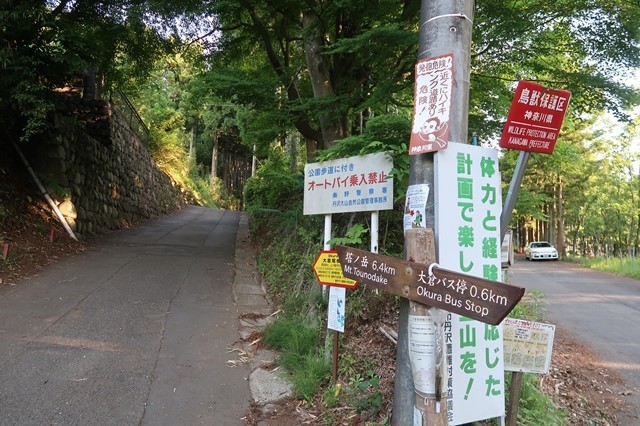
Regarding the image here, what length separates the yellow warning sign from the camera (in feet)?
13.9

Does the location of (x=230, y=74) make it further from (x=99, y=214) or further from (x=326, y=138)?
(x=99, y=214)

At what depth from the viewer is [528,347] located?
3.61 metres

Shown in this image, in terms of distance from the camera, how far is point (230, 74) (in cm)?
769

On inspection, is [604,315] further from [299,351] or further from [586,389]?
[299,351]

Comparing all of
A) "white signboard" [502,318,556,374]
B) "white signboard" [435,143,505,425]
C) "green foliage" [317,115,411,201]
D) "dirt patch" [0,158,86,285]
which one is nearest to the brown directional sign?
"white signboard" [435,143,505,425]

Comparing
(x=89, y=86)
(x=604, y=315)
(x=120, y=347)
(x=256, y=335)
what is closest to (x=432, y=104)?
(x=256, y=335)

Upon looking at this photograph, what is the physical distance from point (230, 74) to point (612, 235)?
107ft

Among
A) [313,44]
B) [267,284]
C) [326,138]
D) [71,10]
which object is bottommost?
[267,284]

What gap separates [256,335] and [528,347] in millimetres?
3203

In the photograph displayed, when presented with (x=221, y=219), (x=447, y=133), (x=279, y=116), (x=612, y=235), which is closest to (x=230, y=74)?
(x=279, y=116)

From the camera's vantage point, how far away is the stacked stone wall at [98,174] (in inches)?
414

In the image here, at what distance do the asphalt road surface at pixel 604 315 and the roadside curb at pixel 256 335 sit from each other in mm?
4590

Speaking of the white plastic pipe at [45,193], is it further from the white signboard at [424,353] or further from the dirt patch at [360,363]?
the white signboard at [424,353]

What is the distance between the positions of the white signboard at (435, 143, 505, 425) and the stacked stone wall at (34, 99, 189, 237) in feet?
32.1
